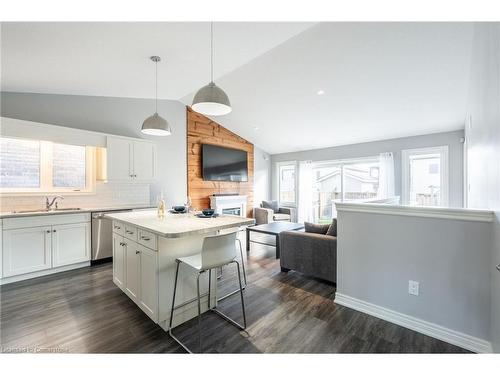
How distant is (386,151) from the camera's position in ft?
17.0

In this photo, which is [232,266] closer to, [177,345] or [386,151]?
[177,345]

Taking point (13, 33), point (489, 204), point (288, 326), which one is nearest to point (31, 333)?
point (288, 326)

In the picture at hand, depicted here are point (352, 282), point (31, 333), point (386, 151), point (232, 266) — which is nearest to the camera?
point (31, 333)

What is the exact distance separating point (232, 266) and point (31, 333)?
2122 mm

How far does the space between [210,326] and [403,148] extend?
5257 mm

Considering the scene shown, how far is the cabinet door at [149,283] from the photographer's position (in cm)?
182

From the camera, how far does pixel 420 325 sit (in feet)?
5.96

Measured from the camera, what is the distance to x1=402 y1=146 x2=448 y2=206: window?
4539mm

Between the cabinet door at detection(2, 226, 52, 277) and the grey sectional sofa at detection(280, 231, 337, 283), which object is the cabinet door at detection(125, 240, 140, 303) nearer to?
the cabinet door at detection(2, 226, 52, 277)

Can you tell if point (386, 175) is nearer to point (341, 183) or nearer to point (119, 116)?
point (341, 183)

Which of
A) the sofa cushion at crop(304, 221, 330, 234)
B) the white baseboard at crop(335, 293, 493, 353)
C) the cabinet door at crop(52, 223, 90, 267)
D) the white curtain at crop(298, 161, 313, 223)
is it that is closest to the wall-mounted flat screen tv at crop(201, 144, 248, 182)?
the white curtain at crop(298, 161, 313, 223)

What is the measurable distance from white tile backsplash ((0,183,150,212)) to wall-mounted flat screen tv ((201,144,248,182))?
5.07 feet

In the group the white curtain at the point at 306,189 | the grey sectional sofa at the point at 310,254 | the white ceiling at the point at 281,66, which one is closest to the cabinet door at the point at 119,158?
the white ceiling at the point at 281,66

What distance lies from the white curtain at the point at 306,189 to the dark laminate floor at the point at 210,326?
156 inches
